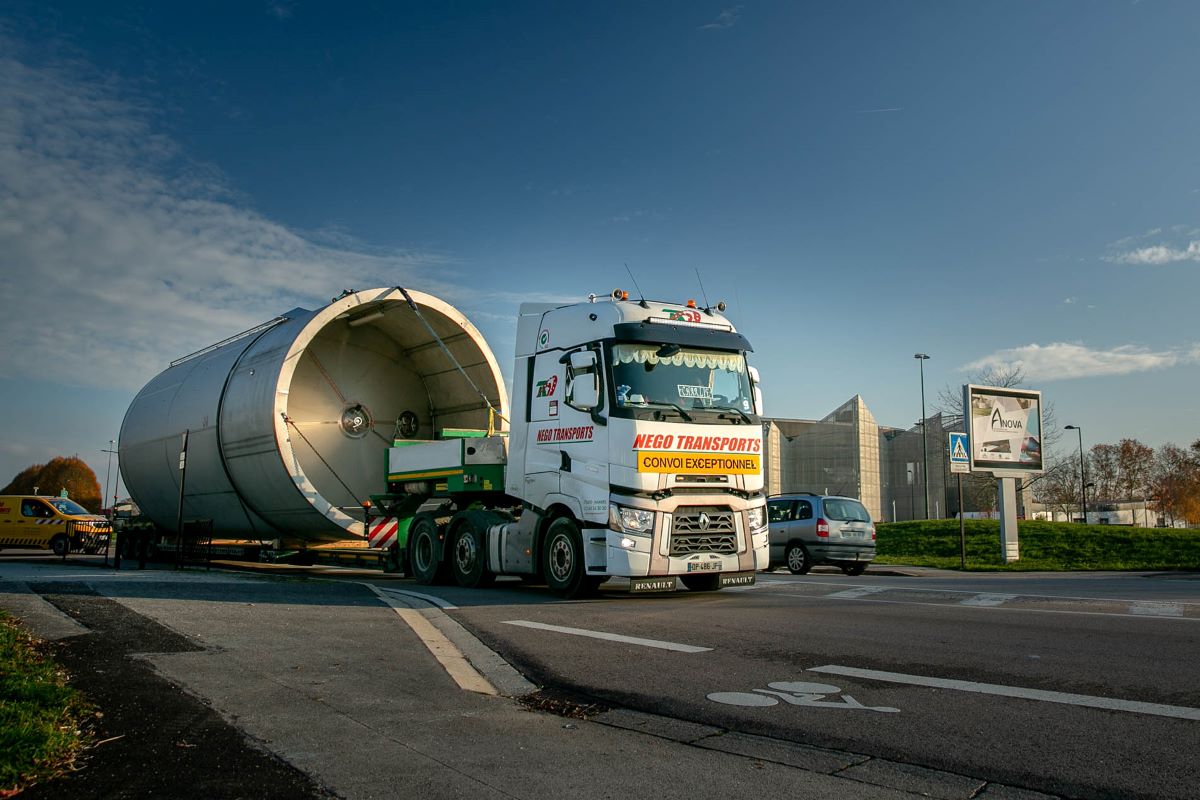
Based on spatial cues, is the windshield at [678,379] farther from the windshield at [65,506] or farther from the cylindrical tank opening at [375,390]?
the windshield at [65,506]

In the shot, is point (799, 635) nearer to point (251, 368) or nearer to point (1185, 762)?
point (1185, 762)

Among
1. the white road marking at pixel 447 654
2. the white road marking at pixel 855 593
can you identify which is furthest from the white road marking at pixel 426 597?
the white road marking at pixel 855 593

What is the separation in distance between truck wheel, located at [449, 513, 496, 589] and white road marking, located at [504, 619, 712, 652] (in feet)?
13.7

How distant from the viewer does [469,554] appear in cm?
1352

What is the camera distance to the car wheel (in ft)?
61.9

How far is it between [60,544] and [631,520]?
2697 cm

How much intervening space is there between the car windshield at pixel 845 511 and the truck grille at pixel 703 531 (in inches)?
321

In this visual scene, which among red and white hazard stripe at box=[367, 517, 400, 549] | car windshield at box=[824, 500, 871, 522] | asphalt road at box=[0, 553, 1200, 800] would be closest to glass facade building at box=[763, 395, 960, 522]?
car windshield at box=[824, 500, 871, 522]

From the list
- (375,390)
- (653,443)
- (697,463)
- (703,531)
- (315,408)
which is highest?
(375,390)

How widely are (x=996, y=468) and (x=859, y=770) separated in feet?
72.2

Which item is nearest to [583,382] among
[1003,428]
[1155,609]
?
[1155,609]

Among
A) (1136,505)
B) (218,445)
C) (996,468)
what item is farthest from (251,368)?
(1136,505)

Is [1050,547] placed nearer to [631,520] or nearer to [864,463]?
[631,520]

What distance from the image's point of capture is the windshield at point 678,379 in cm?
1100
